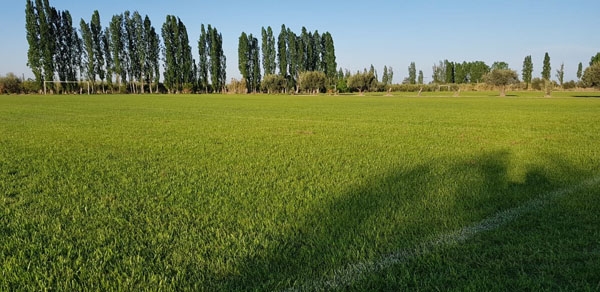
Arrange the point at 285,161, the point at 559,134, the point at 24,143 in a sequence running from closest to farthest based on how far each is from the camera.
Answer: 1. the point at 285,161
2. the point at 24,143
3. the point at 559,134

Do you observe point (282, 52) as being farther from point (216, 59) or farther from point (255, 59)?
point (216, 59)

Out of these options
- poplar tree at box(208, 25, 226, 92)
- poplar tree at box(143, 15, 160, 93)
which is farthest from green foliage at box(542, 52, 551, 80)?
poplar tree at box(143, 15, 160, 93)

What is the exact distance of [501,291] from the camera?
2367mm

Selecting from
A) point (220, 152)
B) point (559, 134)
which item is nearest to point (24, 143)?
point (220, 152)

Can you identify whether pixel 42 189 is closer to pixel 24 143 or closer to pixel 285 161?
pixel 285 161

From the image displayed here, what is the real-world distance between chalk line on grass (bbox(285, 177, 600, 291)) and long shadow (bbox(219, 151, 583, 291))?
0.07m

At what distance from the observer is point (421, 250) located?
3.01 m

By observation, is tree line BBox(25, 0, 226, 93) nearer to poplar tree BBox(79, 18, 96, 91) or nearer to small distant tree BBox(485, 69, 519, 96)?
poplar tree BBox(79, 18, 96, 91)

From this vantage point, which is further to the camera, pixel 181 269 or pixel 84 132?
pixel 84 132

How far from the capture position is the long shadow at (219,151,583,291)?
2742 millimetres

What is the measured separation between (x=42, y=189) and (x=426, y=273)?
4644 millimetres

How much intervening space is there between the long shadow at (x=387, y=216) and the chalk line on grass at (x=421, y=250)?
0.07 metres

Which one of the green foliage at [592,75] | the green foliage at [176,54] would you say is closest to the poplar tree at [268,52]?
the green foliage at [176,54]

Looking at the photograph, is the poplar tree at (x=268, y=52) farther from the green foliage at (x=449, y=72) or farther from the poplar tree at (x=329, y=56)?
the green foliage at (x=449, y=72)
